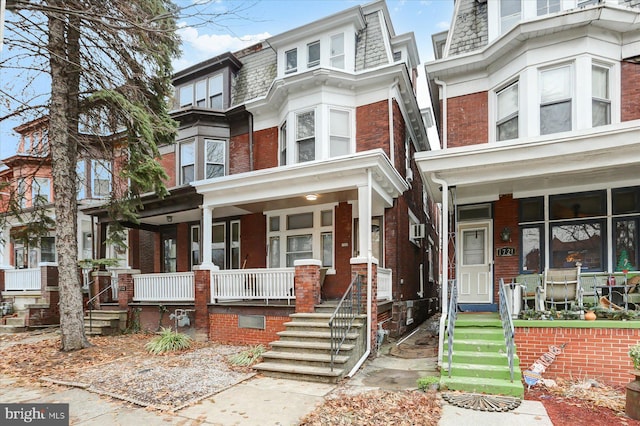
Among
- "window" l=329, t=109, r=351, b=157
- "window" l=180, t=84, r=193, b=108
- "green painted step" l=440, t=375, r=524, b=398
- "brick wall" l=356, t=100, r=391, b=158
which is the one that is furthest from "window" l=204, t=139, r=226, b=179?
"green painted step" l=440, t=375, r=524, b=398

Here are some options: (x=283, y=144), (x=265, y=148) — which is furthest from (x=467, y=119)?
(x=265, y=148)

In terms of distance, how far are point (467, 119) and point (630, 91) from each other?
127 inches

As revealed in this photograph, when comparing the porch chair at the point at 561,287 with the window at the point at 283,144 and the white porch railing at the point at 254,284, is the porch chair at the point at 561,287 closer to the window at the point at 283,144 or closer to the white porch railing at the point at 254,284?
the white porch railing at the point at 254,284

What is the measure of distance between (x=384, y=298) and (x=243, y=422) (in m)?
5.25

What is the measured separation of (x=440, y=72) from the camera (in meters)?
9.51

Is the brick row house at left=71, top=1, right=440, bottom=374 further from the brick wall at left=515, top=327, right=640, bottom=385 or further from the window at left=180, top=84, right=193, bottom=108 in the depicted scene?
the brick wall at left=515, top=327, right=640, bottom=385

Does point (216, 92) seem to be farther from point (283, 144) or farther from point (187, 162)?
point (283, 144)

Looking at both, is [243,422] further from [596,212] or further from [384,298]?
[596,212]

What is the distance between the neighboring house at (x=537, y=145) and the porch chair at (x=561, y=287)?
91cm

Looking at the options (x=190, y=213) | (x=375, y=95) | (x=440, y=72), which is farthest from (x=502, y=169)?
(x=190, y=213)

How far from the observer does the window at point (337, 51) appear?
11.1 meters

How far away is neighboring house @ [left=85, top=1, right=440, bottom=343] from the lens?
8.88 meters

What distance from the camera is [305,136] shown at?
10.7 m

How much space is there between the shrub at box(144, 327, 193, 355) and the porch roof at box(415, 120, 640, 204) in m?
6.56
